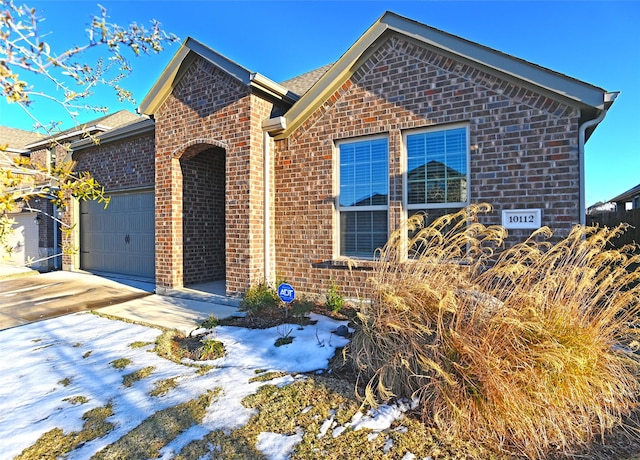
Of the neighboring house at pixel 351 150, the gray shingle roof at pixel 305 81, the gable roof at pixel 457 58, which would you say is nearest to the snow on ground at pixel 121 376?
the neighboring house at pixel 351 150

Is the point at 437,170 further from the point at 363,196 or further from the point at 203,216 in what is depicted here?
the point at 203,216

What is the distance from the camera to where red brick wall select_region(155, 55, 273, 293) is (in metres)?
6.81

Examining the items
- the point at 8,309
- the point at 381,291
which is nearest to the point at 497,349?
the point at 381,291

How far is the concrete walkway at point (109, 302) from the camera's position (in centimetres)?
606

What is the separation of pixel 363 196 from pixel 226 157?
2895 millimetres

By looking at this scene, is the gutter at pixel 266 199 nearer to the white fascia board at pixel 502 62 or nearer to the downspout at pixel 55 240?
the white fascia board at pixel 502 62

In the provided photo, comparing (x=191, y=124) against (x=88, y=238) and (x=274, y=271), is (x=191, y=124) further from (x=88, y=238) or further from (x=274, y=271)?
(x=88, y=238)

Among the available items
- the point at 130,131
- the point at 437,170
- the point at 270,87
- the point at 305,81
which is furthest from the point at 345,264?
the point at 130,131

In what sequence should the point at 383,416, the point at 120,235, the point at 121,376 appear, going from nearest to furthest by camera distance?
the point at 383,416 < the point at 121,376 < the point at 120,235

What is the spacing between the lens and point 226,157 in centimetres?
708

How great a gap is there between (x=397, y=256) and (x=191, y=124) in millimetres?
5982

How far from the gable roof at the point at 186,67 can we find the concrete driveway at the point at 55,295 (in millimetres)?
4284

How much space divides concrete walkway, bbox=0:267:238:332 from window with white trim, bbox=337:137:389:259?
101 inches

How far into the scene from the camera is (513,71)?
494 cm
